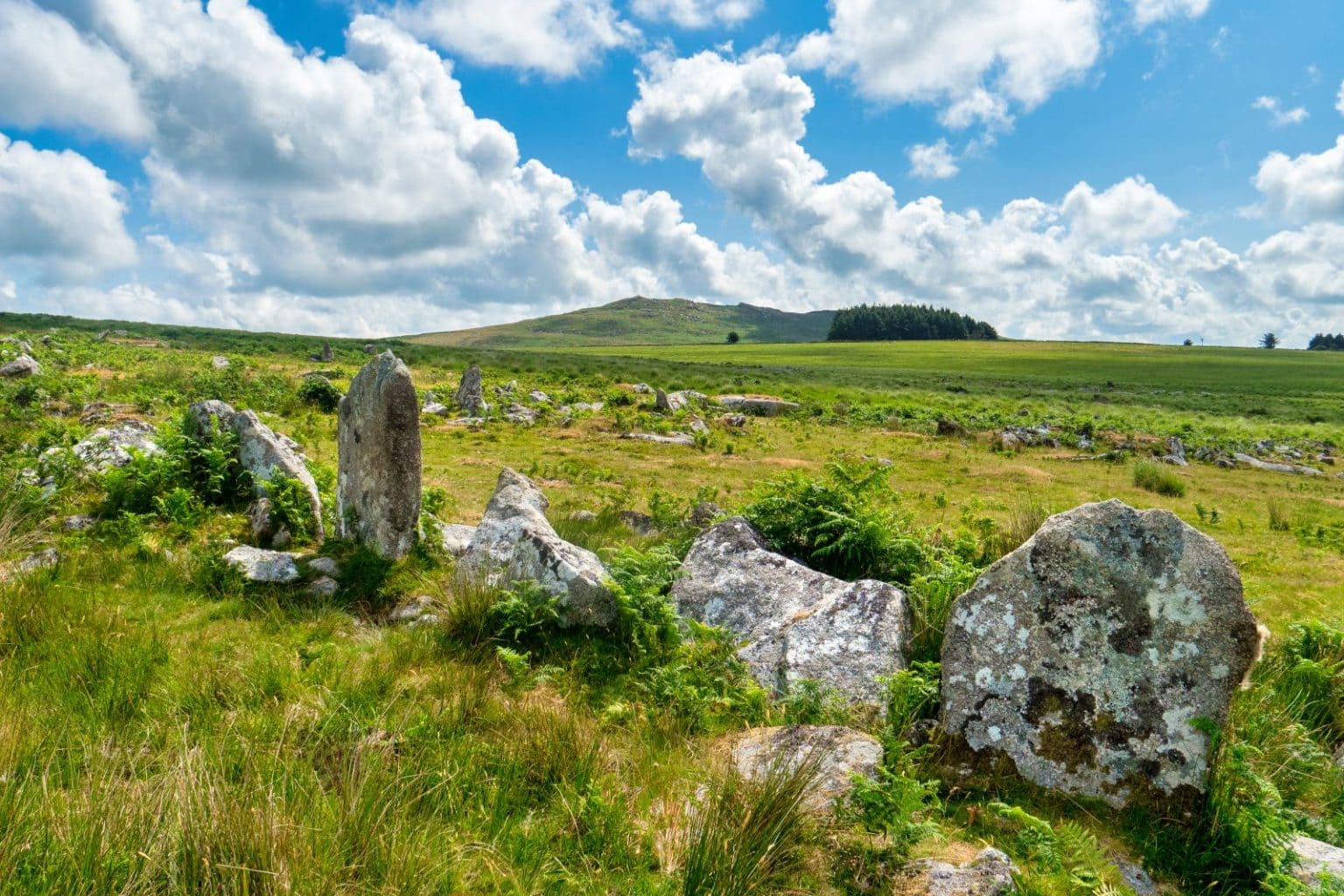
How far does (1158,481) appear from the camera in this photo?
68.6 feet

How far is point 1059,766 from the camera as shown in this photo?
15.9 ft

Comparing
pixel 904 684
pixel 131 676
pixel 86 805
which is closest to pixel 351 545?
pixel 131 676

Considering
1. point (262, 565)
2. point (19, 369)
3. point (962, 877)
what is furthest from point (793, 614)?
point (19, 369)

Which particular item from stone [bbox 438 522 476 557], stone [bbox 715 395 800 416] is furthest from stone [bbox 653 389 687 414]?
stone [bbox 438 522 476 557]

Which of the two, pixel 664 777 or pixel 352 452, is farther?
pixel 352 452

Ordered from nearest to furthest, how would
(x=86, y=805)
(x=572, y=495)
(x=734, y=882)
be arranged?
(x=86, y=805) < (x=734, y=882) < (x=572, y=495)

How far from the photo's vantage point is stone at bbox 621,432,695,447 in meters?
24.5

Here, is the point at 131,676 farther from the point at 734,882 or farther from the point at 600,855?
the point at 734,882

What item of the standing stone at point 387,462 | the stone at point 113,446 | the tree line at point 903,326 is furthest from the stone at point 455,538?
the tree line at point 903,326

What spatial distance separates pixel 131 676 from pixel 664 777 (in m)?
4.19

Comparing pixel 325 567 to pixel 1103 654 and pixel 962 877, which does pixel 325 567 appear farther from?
pixel 1103 654

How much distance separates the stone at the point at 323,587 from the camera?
7.99 m

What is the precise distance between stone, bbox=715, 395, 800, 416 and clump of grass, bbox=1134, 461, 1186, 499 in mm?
18000

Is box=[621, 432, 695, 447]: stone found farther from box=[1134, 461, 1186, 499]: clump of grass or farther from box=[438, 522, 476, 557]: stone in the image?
box=[1134, 461, 1186, 499]: clump of grass
